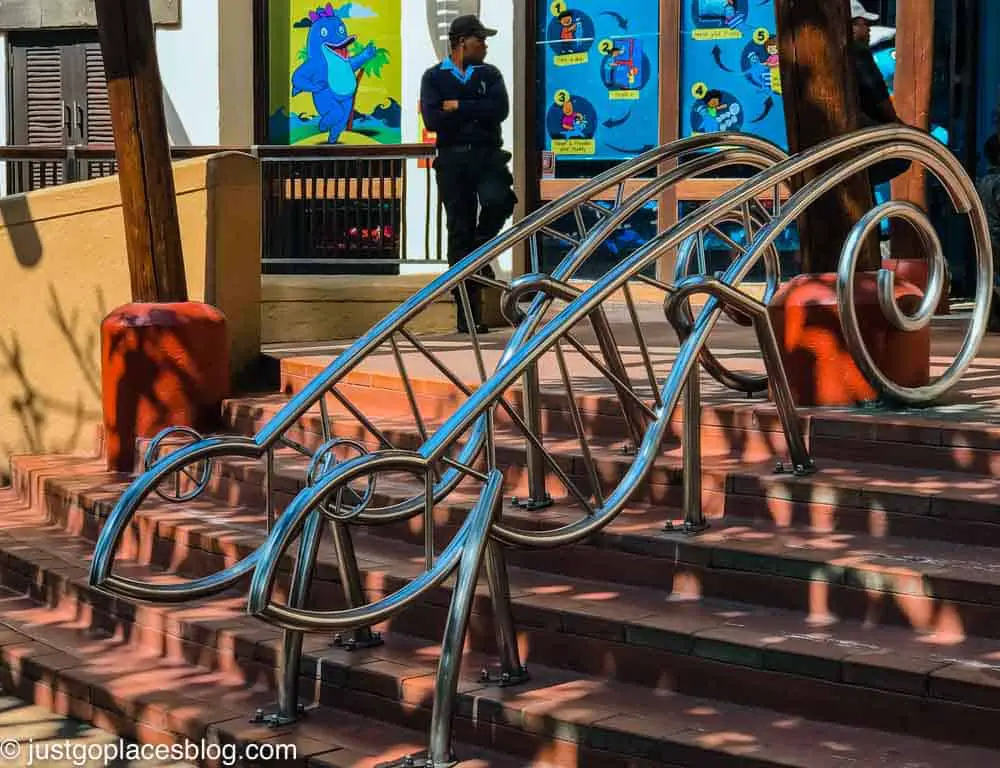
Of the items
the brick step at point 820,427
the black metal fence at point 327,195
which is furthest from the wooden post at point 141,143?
the black metal fence at point 327,195

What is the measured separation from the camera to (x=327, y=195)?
42.1ft

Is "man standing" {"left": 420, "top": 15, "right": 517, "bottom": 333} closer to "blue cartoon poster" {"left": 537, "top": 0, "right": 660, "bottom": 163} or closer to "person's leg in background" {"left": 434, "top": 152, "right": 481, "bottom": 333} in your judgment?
"person's leg in background" {"left": 434, "top": 152, "right": 481, "bottom": 333}

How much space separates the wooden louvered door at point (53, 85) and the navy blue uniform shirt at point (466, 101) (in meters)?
6.36

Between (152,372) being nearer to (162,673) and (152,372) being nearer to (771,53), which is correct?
(162,673)

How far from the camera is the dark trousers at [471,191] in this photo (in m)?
10.8

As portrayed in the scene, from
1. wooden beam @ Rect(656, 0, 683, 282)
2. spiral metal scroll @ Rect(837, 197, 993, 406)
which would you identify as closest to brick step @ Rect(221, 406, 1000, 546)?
spiral metal scroll @ Rect(837, 197, 993, 406)

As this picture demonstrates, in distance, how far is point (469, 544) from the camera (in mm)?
4348

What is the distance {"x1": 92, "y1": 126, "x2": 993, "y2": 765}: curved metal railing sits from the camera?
4.34 metres

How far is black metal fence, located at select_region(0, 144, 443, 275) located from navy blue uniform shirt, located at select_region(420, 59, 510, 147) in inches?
68.5

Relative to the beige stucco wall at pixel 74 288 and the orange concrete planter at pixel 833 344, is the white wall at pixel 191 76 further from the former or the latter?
the orange concrete planter at pixel 833 344

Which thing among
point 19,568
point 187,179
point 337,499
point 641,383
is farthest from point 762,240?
point 187,179

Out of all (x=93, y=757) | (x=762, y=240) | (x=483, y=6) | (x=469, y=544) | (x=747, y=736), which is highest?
(x=483, y=6)

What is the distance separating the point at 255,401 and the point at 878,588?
4.37m

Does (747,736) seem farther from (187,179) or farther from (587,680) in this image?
(187,179)
